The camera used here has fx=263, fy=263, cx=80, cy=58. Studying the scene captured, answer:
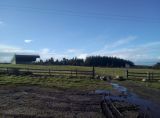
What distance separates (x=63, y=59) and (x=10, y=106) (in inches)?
4474

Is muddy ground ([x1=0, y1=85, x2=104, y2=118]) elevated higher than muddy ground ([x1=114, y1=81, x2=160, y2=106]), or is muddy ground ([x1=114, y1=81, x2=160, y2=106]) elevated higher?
muddy ground ([x1=114, y1=81, x2=160, y2=106])

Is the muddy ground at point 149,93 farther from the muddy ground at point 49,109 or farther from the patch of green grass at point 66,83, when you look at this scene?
the muddy ground at point 49,109

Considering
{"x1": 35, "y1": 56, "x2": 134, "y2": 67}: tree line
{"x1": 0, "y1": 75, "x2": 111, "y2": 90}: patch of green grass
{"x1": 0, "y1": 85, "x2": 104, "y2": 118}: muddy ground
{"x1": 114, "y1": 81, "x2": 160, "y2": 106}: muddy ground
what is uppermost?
{"x1": 35, "y1": 56, "x2": 134, "y2": 67}: tree line

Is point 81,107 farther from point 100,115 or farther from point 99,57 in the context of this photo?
point 99,57

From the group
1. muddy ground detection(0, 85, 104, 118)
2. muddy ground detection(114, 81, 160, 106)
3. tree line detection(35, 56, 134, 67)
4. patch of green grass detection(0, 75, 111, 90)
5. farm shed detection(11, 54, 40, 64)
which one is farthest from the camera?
farm shed detection(11, 54, 40, 64)

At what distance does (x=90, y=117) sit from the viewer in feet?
38.4

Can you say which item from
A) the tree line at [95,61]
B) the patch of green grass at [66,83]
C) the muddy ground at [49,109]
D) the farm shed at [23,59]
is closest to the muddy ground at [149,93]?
the patch of green grass at [66,83]

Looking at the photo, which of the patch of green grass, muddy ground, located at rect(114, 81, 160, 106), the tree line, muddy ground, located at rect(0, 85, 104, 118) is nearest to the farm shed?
the tree line

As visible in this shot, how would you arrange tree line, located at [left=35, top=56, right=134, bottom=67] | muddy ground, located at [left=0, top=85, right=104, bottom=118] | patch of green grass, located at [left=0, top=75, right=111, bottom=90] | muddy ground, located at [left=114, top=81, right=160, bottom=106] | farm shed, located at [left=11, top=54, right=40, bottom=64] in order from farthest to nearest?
farm shed, located at [left=11, top=54, right=40, bottom=64]
tree line, located at [left=35, top=56, right=134, bottom=67]
patch of green grass, located at [left=0, top=75, right=111, bottom=90]
muddy ground, located at [left=114, top=81, right=160, bottom=106]
muddy ground, located at [left=0, top=85, right=104, bottom=118]

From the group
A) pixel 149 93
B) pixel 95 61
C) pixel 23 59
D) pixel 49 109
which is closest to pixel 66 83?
pixel 149 93

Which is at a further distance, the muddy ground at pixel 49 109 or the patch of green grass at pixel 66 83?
the patch of green grass at pixel 66 83

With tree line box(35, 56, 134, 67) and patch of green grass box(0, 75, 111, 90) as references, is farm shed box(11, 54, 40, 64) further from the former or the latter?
patch of green grass box(0, 75, 111, 90)

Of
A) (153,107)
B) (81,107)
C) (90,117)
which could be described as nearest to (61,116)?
(90,117)

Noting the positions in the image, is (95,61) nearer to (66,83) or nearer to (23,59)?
(23,59)
